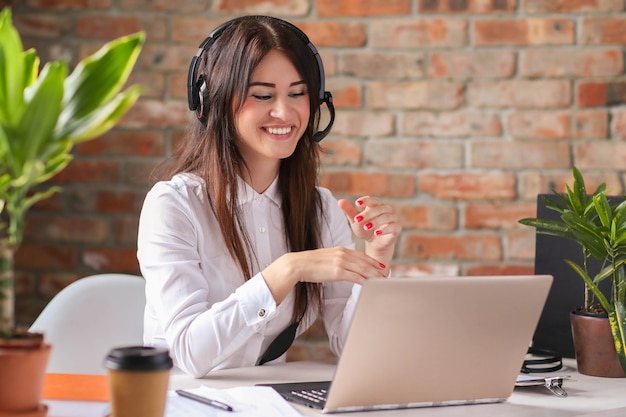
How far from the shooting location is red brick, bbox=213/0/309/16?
237 cm

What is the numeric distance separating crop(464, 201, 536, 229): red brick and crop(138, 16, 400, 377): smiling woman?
21.6 inches

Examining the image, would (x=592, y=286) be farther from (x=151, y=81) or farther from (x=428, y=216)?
(x=151, y=81)

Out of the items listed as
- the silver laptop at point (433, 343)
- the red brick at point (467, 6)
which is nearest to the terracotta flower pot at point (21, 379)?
the silver laptop at point (433, 343)

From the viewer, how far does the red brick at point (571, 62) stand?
227 centimetres

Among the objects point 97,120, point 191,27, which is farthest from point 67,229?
point 97,120

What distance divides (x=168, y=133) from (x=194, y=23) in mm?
319

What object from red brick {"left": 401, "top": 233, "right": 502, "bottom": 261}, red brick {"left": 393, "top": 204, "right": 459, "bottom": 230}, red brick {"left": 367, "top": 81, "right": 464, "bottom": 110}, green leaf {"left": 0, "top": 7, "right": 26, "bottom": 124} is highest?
red brick {"left": 367, "top": 81, "right": 464, "bottom": 110}

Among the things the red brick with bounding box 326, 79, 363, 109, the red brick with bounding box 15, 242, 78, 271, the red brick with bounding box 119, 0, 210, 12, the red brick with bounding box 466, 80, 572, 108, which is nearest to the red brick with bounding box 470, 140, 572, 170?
the red brick with bounding box 466, 80, 572, 108

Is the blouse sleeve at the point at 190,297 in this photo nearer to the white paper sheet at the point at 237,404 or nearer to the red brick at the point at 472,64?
the white paper sheet at the point at 237,404

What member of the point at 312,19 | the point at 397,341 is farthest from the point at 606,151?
the point at 397,341

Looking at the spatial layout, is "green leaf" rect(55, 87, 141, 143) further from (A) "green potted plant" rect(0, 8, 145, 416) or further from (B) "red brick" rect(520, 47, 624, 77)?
(B) "red brick" rect(520, 47, 624, 77)

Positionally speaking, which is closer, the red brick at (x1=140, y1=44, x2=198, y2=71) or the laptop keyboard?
the laptop keyboard

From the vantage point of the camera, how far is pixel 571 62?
229 cm

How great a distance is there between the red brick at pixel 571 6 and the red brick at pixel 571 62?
104mm
